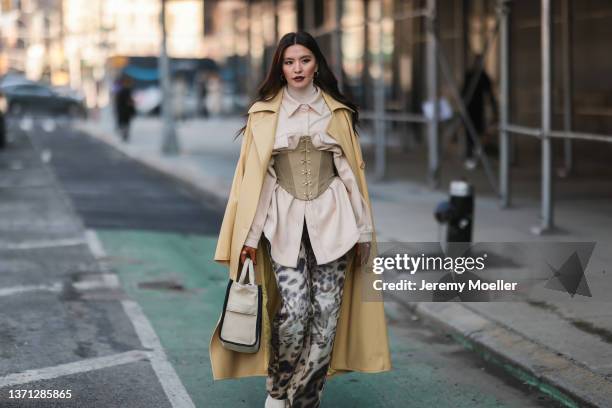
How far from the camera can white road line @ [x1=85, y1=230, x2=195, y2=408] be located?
225 inches

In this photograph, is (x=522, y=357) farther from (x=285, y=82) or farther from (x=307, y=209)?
(x=285, y=82)

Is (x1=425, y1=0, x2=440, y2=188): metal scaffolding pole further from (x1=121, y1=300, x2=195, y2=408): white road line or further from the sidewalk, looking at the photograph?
(x1=121, y1=300, x2=195, y2=408): white road line

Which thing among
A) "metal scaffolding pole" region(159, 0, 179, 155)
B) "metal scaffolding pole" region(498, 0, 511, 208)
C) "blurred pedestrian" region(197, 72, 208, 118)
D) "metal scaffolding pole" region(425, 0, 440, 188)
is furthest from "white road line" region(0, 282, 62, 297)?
"blurred pedestrian" region(197, 72, 208, 118)

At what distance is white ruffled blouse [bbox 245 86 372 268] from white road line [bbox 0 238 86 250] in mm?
6526

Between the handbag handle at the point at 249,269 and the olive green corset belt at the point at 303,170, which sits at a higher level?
the olive green corset belt at the point at 303,170

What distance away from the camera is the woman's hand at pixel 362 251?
16.3 ft

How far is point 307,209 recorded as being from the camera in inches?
193

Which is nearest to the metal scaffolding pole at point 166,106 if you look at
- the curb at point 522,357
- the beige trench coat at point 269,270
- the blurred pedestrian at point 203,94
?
the curb at point 522,357

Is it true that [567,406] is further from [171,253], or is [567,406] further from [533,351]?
[171,253]

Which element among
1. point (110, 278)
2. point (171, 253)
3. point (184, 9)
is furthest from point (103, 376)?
point (184, 9)

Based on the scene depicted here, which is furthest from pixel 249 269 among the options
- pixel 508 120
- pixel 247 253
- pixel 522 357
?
pixel 508 120

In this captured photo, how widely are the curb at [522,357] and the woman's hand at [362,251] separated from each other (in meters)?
1.43

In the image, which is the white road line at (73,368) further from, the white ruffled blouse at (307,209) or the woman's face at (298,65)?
the woman's face at (298,65)

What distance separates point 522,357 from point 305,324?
76.6 inches
